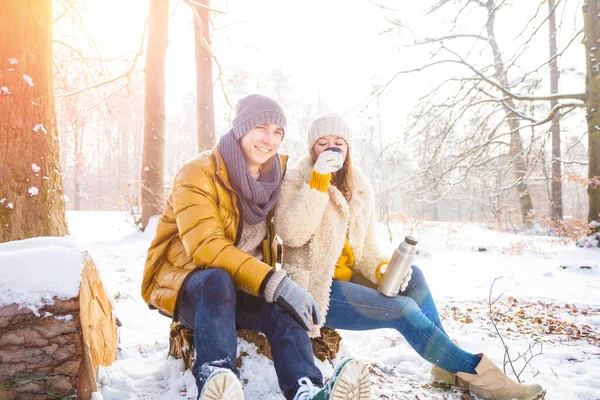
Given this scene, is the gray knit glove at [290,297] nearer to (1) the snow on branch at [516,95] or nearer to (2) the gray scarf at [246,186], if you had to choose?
(2) the gray scarf at [246,186]

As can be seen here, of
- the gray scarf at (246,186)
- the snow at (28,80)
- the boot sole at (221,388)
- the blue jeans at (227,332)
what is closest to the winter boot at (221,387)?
the boot sole at (221,388)

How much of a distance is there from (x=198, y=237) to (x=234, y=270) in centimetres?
25

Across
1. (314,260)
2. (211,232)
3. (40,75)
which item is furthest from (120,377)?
(40,75)

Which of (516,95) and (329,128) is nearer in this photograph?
(329,128)

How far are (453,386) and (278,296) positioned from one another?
1.30m

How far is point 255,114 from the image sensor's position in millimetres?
2240

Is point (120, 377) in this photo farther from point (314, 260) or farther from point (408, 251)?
point (408, 251)

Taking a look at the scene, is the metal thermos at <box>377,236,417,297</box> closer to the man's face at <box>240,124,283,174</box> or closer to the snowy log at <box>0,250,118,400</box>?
the man's face at <box>240,124,283,174</box>

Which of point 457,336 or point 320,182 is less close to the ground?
point 320,182

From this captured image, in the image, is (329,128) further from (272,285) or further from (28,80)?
(28,80)

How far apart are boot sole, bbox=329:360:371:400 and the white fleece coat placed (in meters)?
0.69

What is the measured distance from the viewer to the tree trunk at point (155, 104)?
26.8 feet

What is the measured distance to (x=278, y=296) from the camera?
187cm

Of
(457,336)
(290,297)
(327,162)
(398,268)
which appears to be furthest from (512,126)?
(290,297)
